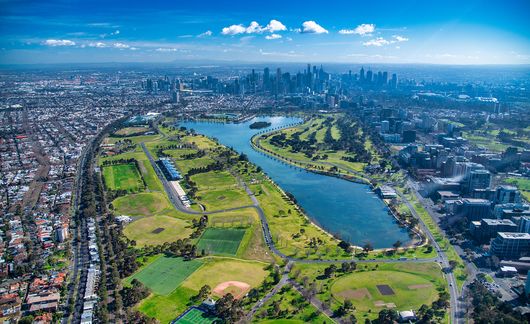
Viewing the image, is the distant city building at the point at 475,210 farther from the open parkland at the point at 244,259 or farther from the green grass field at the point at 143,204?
the green grass field at the point at 143,204

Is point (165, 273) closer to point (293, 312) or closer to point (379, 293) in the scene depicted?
point (293, 312)

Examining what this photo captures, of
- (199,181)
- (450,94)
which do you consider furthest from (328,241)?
(450,94)

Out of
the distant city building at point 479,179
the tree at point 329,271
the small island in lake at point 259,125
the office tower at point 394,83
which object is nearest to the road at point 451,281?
the tree at point 329,271

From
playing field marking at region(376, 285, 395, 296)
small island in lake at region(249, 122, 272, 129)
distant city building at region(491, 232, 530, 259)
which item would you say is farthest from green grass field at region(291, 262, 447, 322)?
small island in lake at region(249, 122, 272, 129)

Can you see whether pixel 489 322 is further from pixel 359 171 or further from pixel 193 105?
pixel 193 105

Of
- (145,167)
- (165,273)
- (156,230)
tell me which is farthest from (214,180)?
(165,273)

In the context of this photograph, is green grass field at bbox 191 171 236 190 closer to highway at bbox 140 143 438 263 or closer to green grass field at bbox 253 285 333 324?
highway at bbox 140 143 438 263
